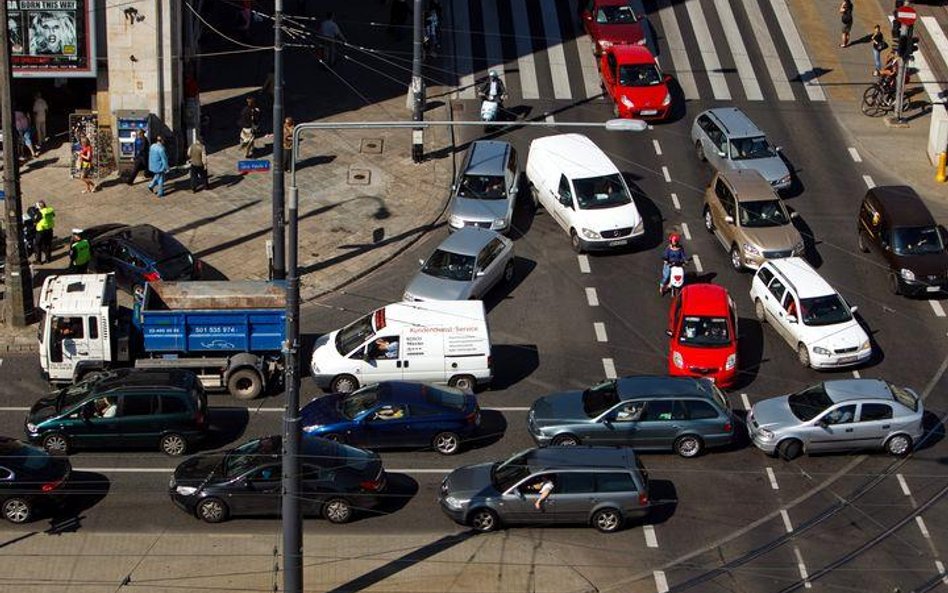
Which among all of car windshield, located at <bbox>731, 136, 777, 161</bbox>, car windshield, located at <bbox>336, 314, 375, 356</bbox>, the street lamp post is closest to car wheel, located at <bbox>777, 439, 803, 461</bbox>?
car windshield, located at <bbox>336, 314, 375, 356</bbox>

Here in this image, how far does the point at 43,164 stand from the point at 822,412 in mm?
25528

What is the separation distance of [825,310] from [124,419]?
55.3 ft

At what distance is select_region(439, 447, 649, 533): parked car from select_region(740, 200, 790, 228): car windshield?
12.6 meters

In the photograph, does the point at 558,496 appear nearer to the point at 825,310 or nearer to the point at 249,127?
the point at 825,310

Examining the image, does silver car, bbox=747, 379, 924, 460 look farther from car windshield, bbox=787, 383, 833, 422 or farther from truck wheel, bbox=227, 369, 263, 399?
truck wheel, bbox=227, 369, 263, 399

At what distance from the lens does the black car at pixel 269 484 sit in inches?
1255

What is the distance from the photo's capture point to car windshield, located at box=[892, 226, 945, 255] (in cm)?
4191

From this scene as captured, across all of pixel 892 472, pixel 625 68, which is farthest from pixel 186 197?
pixel 892 472

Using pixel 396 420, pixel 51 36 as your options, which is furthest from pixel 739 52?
pixel 396 420

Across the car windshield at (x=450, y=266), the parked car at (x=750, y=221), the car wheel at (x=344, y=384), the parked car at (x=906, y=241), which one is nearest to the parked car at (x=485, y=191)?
the car windshield at (x=450, y=266)

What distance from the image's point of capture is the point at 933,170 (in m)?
48.8

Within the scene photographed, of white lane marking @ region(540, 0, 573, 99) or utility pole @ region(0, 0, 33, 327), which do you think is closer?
utility pole @ region(0, 0, 33, 327)

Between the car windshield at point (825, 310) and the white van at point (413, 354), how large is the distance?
7.97 metres

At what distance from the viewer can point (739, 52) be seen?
182ft
